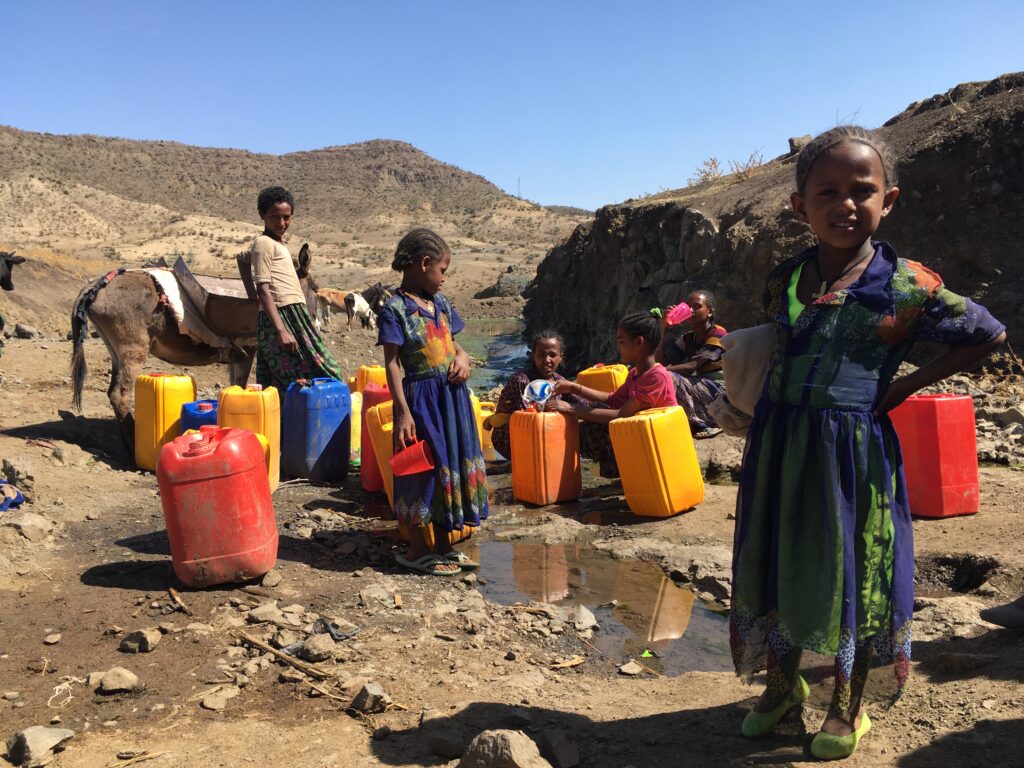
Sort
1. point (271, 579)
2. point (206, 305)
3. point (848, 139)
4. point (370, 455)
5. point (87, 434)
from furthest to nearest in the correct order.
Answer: point (87, 434), point (206, 305), point (370, 455), point (271, 579), point (848, 139)

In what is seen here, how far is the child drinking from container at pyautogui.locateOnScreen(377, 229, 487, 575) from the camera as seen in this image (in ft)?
13.4

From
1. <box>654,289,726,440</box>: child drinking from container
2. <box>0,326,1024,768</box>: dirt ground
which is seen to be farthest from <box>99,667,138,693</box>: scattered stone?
<box>654,289,726,440</box>: child drinking from container

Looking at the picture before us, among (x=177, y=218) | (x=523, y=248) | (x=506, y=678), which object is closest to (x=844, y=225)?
(x=506, y=678)

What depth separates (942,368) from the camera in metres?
2.17

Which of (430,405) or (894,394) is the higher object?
(894,394)

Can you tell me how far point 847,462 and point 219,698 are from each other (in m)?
2.16

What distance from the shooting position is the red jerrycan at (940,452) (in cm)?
469

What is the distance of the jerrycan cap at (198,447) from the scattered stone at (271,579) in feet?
2.28

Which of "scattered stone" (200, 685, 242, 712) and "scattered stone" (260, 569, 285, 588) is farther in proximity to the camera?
"scattered stone" (260, 569, 285, 588)

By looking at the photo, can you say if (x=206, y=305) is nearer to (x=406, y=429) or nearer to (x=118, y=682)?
(x=406, y=429)

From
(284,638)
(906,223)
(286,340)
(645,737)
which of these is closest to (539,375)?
(286,340)

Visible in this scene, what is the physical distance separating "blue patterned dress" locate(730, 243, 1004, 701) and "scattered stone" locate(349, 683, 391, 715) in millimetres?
1305

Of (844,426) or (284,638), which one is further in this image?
(284,638)

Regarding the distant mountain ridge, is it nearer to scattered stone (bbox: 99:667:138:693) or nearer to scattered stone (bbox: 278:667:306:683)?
scattered stone (bbox: 99:667:138:693)
